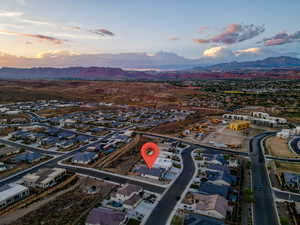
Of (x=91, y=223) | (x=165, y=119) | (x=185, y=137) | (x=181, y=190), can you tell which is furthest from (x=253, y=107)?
(x=91, y=223)

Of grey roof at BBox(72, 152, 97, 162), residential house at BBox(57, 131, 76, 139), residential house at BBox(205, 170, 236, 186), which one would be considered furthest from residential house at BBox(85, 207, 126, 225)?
residential house at BBox(57, 131, 76, 139)

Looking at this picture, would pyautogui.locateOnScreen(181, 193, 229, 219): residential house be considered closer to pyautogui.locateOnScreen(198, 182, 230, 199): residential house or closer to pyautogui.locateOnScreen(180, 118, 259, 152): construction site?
pyautogui.locateOnScreen(198, 182, 230, 199): residential house

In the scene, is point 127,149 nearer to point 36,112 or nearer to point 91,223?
point 91,223

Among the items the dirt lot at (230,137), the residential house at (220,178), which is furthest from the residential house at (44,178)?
the dirt lot at (230,137)

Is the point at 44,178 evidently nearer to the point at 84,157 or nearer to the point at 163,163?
the point at 84,157

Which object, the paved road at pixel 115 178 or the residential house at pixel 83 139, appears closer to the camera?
the paved road at pixel 115 178

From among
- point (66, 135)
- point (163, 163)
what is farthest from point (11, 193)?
point (66, 135)

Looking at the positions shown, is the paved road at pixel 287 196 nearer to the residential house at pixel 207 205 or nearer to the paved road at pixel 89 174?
the residential house at pixel 207 205
